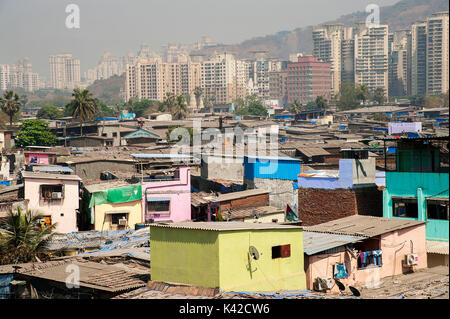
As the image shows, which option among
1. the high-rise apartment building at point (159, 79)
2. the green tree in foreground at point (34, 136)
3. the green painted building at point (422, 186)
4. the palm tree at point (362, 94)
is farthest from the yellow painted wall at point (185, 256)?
the high-rise apartment building at point (159, 79)

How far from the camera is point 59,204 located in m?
20.2

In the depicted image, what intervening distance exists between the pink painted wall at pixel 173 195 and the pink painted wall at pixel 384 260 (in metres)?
8.73

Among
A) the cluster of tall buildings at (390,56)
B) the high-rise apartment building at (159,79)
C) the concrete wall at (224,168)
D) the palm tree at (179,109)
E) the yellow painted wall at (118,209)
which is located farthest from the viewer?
the high-rise apartment building at (159,79)

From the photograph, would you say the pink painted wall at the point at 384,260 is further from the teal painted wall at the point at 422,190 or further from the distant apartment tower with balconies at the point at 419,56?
the distant apartment tower with balconies at the point at 419,56

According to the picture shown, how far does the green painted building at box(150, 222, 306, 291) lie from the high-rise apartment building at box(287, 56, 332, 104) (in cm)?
14659

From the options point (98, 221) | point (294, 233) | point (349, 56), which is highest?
point (349, 56)

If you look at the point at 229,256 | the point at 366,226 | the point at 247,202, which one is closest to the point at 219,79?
the point at 247,202

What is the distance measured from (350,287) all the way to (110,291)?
4212 mm

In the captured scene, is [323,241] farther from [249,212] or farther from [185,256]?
[249,212]

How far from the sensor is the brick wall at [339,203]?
650 inches

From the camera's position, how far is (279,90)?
169 meters

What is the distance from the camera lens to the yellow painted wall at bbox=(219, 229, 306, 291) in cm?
1019
